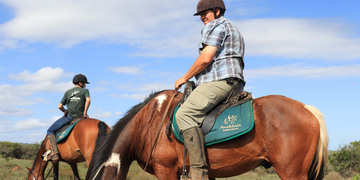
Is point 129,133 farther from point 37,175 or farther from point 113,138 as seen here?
point 37,175

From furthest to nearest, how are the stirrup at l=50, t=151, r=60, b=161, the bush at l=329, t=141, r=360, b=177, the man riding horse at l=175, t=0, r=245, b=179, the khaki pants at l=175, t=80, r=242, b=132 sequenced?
the bush at l=329, t=141, r=360, b=177 → the stirrup at l=50, t=151, r=60, b=161 → the khaki pants at l=175, t=80, r=242, b=132 → the man riding horse at l=175, t=0, r=245, b=179

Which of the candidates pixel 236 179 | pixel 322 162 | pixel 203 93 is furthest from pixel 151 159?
pixel 236 179

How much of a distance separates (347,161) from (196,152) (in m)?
17.1

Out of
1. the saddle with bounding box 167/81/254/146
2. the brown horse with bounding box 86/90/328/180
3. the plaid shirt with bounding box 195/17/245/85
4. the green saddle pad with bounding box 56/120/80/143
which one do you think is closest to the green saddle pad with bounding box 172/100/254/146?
the saddle with bounding box 167/81/254/146

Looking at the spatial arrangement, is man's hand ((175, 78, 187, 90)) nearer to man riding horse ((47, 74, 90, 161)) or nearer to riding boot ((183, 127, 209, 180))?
riding boot ((183, 127, 209, 180))

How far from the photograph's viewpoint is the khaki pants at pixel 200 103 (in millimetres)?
4391

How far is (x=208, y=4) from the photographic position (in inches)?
183

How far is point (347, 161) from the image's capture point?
18609 mm

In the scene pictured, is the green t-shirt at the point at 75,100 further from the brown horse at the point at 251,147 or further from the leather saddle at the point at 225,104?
the leather saddle at the point at 225,104

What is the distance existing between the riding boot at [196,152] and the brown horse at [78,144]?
4468mm

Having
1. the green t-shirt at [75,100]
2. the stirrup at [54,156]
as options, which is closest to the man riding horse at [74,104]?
the green t-shirt at [75,100]

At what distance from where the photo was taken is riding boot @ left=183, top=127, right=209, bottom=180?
4.24 meters

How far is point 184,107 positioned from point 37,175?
6734mm

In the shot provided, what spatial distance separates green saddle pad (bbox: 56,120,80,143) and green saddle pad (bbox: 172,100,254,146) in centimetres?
541
